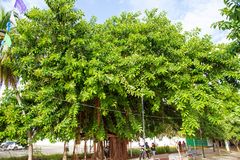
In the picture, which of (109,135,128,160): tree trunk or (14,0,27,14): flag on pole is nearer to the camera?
(14,0,27,14): flag on pole

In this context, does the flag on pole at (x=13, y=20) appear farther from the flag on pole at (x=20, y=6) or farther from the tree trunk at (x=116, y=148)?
the tree trunk at (x=116, y=148)

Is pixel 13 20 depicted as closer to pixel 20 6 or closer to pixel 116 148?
pixel 20 6

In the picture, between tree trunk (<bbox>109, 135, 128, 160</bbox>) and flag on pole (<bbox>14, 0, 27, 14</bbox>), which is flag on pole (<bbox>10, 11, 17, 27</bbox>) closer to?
flag on pole (<bbox>14, 0, 27, 14</bbox>)

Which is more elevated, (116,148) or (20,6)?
(20,6)

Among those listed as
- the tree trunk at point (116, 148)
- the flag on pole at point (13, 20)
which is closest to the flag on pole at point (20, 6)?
the flag on pole at point (13, 20)

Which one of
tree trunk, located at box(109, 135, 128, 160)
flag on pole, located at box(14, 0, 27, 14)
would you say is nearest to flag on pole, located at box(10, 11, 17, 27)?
flag on pole, located at box(14, 0, 27, 14)

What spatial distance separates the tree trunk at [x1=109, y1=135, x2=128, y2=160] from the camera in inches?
659

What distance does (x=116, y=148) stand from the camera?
16.9 meters

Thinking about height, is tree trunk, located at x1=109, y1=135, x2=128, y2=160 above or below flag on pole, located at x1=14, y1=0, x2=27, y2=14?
below

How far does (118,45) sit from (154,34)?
197 cm

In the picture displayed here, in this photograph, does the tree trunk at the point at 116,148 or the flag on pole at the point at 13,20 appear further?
the tree trunk at the point at 116,148

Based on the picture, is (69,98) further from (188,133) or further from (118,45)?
(188,133)

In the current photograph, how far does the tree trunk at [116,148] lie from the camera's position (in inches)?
659

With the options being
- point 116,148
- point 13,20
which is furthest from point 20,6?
point 116,148
